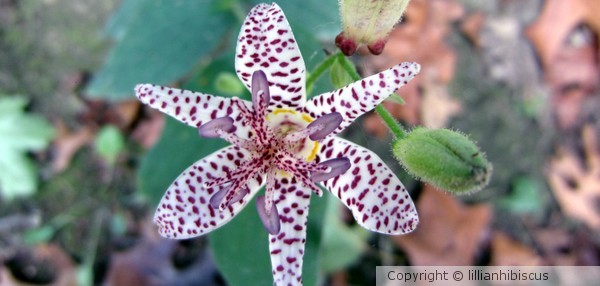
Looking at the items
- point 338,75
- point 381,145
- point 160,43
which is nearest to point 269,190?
point 338,75

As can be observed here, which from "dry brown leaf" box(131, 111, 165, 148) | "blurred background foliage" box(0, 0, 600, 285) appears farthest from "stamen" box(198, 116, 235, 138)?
"dry brown leaf" box(131, 111, 165, 148)

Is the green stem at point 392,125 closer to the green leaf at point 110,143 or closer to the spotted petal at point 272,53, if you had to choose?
the spotted petal at point 272,53

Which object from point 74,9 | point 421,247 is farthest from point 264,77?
point 74,9

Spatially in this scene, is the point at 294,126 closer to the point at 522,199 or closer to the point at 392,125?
the point at 392,125

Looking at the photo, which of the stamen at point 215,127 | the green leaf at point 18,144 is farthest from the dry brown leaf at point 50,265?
the stamen at point 215,127

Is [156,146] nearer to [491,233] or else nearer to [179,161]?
[179,161]

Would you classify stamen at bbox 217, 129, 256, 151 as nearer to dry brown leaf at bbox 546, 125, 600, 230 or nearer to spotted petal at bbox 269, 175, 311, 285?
spotted petal at bbox 269, 175, 311, 285
